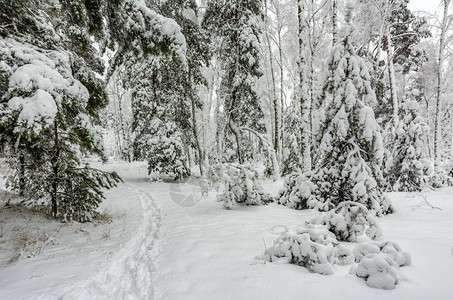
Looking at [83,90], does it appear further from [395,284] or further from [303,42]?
[303,42]

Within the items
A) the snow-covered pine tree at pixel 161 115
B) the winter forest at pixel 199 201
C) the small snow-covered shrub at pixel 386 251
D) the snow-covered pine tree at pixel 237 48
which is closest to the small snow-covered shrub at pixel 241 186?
the winter forest at pixel 199 201

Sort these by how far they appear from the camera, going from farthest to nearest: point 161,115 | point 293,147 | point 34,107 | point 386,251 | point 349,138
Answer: point 293,147, point 161,115, point 349,138, point 34,107, point 386,251

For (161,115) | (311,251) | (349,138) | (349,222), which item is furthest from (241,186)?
(161,115)

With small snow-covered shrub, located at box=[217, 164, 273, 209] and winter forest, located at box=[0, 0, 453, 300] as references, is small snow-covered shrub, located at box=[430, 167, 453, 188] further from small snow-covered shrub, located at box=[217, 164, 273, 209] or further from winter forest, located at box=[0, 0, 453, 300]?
small snow-covered shrub, located at box=[217, 164, 273, 209]

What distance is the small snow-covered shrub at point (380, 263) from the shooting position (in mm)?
2449

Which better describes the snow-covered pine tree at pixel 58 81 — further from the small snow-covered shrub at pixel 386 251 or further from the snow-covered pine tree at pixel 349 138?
the small snow-covered shrub at pixel 386 251

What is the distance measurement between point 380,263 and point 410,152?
31.4ft

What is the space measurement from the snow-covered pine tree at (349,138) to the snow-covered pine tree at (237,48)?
18.2 feet

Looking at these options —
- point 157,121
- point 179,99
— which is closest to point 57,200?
point 157,121

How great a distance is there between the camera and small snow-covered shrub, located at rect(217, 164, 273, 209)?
302 inches

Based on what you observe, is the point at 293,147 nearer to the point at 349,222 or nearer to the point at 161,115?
the point at 161,115

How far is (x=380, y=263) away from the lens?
2.53 m

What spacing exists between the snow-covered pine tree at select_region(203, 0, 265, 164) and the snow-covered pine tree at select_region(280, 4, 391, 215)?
5562 mm

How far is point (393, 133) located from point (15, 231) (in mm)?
13505
